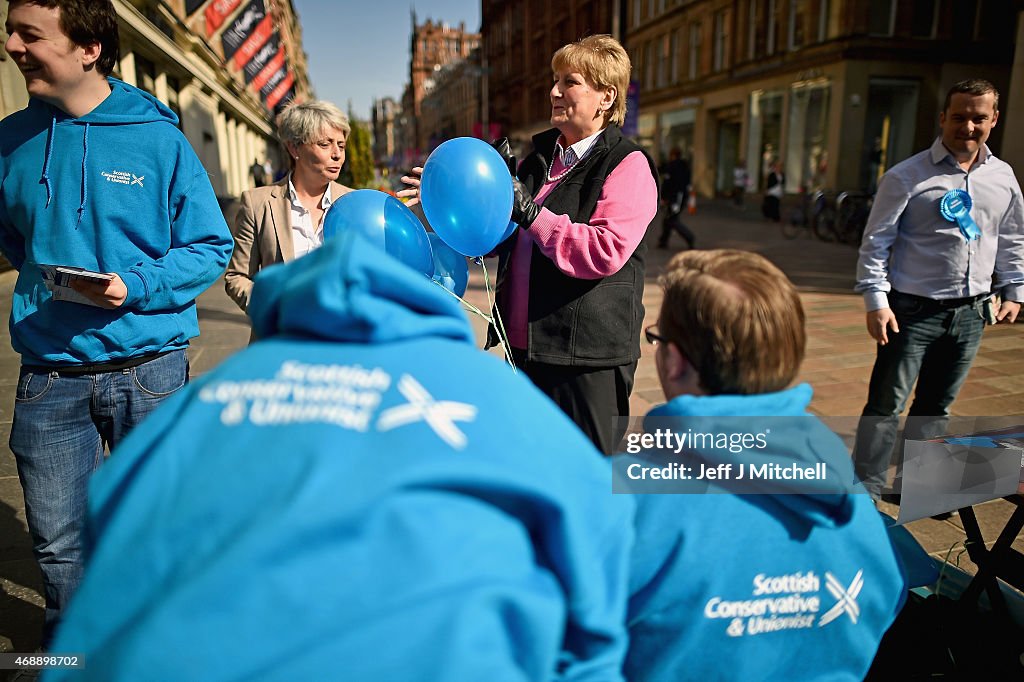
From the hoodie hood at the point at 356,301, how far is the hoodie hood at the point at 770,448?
463mm

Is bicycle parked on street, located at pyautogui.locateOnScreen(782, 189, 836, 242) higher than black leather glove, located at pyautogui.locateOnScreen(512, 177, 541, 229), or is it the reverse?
black leather glove, located at pyautogui.locateOnScreen(512, 177, 541, 229)

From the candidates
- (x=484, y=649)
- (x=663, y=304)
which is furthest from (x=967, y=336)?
(x=484, y=649)

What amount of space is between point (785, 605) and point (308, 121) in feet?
7.82

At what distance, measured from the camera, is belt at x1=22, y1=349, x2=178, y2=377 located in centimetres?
191

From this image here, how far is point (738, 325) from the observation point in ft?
3.81

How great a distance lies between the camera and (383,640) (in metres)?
0.67

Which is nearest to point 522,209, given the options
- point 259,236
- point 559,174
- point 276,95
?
point 559,174

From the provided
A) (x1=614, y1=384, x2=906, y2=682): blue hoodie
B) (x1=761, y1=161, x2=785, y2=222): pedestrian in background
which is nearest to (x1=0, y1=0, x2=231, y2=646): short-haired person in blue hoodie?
(x1=614, y1=384, x2=906, y2=682): blue hoodie

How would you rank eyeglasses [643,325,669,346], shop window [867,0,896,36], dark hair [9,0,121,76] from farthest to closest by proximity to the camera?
1. shop window [867,0,896,36]
2. dark hair [9,0,121,76]
3. eyeglasses [643,325,669,346]

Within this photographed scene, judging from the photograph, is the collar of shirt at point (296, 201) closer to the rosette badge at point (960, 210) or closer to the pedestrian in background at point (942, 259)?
the pedestrian in background at point (942, 259)

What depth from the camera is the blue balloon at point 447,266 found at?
97.1 inches

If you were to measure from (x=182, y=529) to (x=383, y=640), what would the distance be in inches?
9.7

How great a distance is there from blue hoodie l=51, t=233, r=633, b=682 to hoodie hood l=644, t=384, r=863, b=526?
333mm

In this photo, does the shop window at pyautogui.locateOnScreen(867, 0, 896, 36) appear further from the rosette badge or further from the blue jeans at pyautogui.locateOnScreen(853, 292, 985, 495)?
the blue jeans at pyautogui.locateOnScreen(853, 292, 985, 495)
